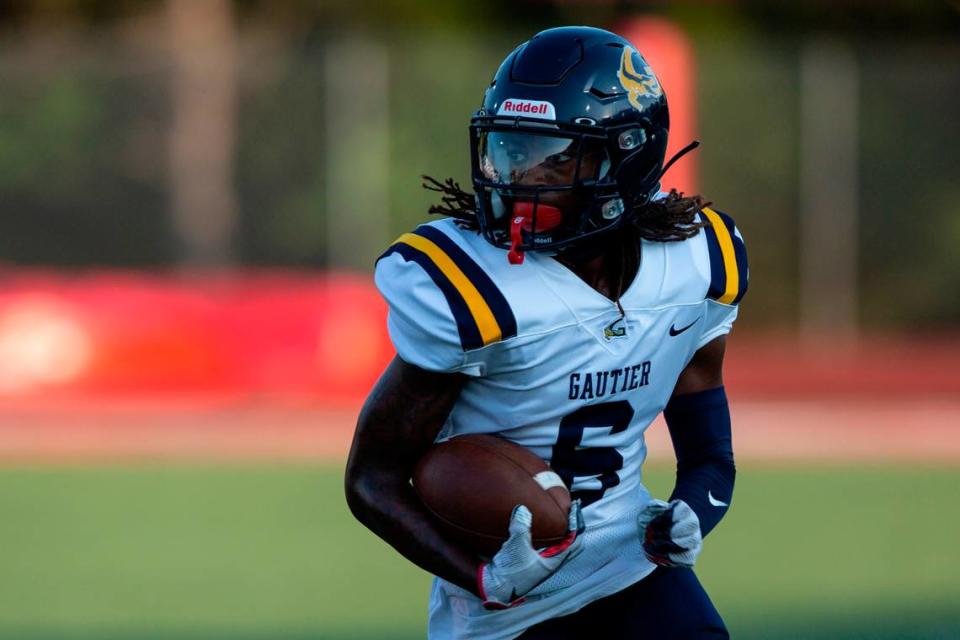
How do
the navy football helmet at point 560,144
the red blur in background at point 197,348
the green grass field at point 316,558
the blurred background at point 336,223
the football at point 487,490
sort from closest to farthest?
the football at point 487,490, the navy football helmet at point 560,144, the green grass field at point 316,558, the blurred background at point 336,223, the red blur in background at point 197,348

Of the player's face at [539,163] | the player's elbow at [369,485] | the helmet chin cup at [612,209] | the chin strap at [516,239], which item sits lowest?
the player's elbow at [369,485]

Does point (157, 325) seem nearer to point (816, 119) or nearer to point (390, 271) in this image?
point (816, 119)

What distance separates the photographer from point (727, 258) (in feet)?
11.1

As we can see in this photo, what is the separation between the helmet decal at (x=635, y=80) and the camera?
3.24m

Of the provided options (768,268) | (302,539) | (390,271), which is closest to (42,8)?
(768,268)

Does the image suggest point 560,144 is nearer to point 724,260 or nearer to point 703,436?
point 724,260

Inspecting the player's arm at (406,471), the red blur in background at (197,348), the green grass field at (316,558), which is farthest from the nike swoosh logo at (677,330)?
the red blur in background at (197,348)

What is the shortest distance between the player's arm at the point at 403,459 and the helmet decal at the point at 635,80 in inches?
26.0

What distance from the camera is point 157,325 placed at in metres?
13.0

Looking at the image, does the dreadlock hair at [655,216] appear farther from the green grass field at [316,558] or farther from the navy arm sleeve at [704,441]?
the green grass field at [316,558]

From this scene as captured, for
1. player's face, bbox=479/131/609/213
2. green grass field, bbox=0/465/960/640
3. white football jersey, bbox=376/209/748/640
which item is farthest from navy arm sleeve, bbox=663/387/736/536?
green grass field, bbox=0/465/960/640

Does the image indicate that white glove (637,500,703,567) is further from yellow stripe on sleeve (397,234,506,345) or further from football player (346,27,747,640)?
yellow stripe on sleeve (397,234,506,345)

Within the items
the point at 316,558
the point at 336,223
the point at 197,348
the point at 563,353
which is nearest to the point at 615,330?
the point at 563,353

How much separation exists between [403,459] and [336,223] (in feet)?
38.5
